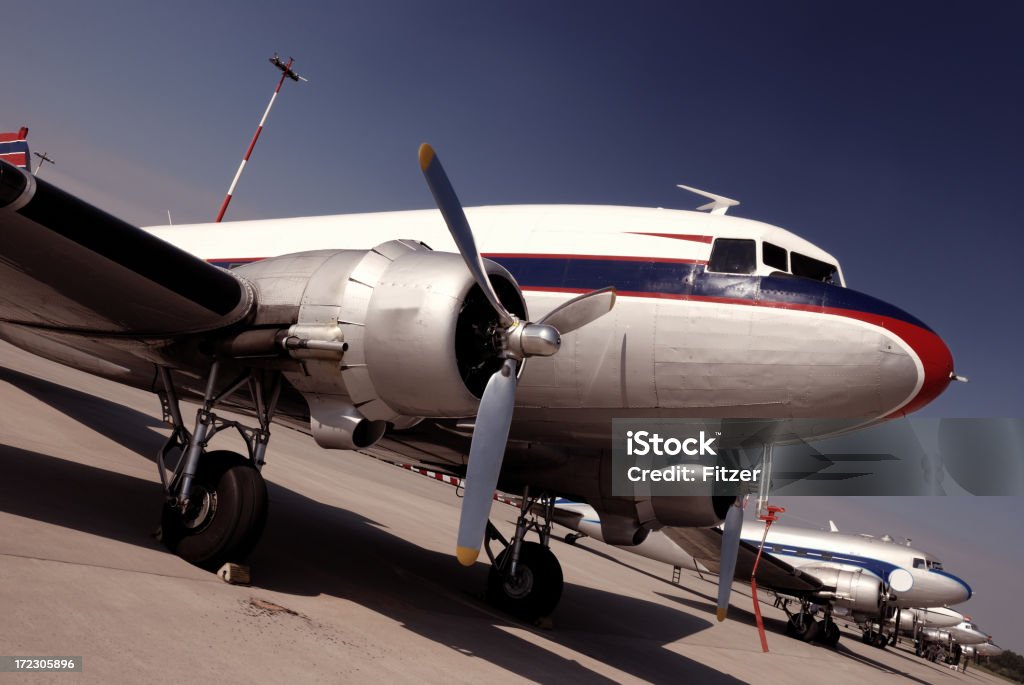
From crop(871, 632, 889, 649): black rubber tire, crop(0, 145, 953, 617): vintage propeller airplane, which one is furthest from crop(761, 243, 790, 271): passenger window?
crop(871, 632, 889, 649): black rubber tire

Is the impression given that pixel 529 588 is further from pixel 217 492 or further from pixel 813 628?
pixel 813 628

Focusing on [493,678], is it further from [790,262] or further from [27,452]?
[27,452]

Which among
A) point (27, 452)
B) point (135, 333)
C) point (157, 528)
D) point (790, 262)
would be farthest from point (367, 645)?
point (27, 452)

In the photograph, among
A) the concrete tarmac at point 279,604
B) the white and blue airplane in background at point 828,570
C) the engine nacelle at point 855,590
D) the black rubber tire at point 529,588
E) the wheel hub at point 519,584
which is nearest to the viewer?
the concrete tarmac at point 279,604

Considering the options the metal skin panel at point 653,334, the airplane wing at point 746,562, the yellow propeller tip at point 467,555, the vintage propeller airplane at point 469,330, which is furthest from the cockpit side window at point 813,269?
the airplane wing at point 746,562

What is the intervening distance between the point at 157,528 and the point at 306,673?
10.5 feet

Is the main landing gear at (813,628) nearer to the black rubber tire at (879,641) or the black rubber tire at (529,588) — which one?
the black rubber tire at (879,641)

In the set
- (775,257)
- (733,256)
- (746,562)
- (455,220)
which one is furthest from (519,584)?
(746,562)

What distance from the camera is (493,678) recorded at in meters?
5.19

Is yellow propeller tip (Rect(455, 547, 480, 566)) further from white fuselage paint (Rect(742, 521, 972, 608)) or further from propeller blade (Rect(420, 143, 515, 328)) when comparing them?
white fuselage paint (Rect(742, 521, 972, 608))

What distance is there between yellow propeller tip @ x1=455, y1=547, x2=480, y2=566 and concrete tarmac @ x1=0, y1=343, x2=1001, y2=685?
2.52ft

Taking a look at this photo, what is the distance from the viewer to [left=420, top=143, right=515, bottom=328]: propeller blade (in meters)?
5.44

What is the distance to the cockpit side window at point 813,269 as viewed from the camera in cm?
679

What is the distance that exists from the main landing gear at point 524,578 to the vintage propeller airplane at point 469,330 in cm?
223
